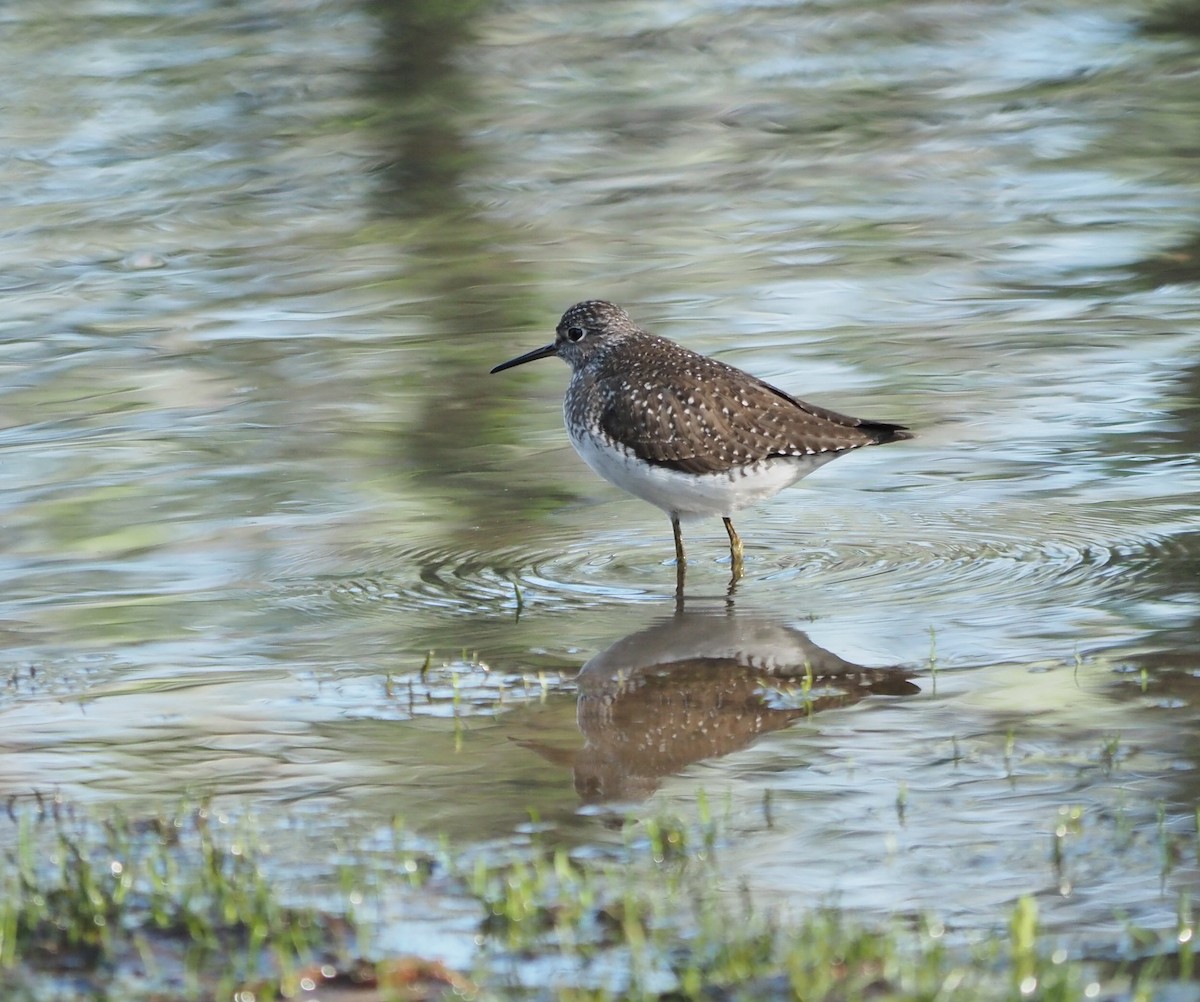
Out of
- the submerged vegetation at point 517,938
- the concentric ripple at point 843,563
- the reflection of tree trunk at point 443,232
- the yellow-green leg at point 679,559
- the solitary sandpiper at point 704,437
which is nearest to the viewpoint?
the submerged vegetation at point 517,938

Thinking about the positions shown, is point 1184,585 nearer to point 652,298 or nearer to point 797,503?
point 797,503

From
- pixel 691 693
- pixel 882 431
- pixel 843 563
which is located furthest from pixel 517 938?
pixel 882 431

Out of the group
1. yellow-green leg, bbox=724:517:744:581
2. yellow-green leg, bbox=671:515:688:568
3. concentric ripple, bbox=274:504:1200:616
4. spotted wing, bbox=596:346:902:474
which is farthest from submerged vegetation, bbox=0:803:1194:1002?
spotted wing, bbox=596:346:902:474

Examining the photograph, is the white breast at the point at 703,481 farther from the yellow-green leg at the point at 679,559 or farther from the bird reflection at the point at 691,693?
the bird reflection at the point at 691,693

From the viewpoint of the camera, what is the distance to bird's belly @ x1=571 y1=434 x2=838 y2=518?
346 inches

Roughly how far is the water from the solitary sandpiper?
0.35 metres

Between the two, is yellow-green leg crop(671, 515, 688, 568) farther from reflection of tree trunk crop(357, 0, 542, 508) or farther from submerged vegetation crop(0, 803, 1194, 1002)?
submerged vegetation crop(0, 803, 1194, 1002)

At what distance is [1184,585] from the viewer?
26.0 ft

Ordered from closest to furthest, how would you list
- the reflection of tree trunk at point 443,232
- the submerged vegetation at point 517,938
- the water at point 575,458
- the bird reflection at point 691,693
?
the submerged vegetation at point 517,938
the water at point 575,458
the bird reflection at point 691,693
the reflection of tree trunk at point 443,232

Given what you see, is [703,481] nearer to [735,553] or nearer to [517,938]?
[735,553]

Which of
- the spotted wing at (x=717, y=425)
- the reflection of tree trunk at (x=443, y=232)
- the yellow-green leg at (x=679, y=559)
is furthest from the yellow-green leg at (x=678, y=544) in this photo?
the reflection of tree trunk at (x=443, y=232)

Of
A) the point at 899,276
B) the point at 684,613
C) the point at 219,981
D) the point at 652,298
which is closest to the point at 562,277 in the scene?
the point at 652,298

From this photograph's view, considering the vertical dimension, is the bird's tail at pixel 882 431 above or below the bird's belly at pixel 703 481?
above

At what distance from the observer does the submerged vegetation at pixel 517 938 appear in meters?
4.71
